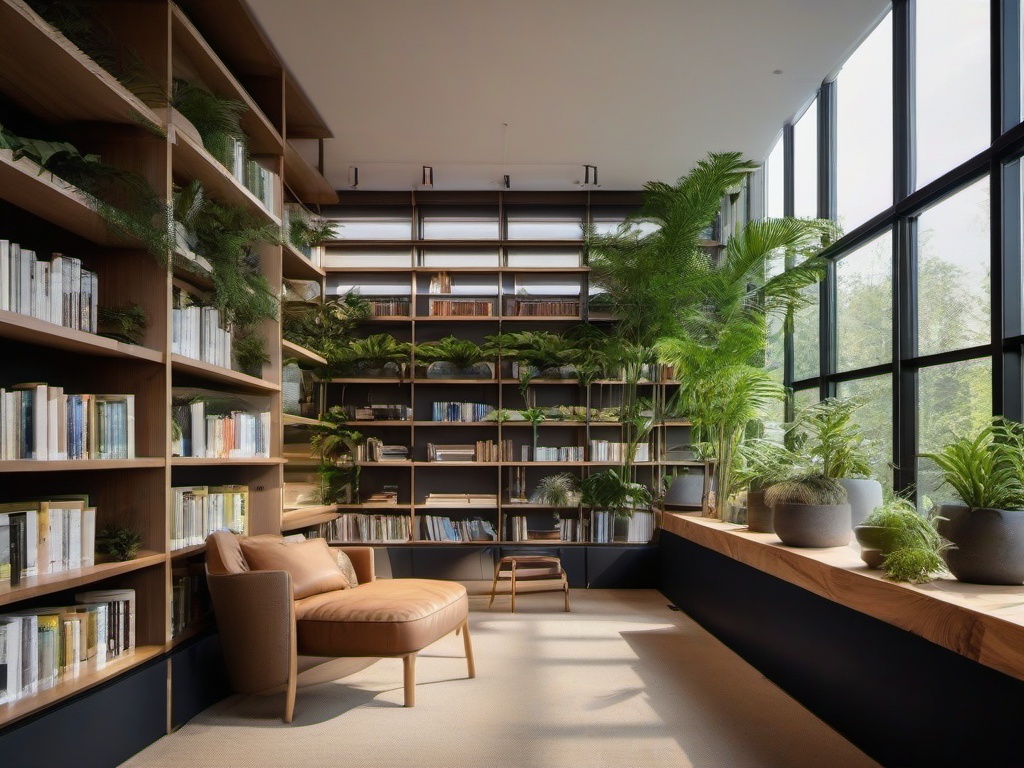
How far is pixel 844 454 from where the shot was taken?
12.8 feet

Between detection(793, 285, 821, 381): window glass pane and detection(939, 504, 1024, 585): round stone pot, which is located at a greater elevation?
detection(793, 285, 821, 381): window glass pane

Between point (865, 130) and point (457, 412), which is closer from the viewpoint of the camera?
point (865, 130)

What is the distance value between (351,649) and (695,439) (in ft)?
13.1

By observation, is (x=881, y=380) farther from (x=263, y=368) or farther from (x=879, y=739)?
(x=263, y=368)

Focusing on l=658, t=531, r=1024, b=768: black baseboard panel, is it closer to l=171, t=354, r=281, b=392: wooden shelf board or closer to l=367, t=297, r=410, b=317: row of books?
l=171, t=354, r=281, b=392: wooden shelf board

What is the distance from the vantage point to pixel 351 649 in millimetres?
3447

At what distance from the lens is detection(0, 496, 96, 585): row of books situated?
2.50m

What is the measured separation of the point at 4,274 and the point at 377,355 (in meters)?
4.75

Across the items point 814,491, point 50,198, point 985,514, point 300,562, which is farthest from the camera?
point 300,562

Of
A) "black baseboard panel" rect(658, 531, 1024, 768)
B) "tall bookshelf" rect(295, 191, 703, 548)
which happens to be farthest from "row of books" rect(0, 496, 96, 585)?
"tall bookshelf" rect(295, 191, 703, 548)

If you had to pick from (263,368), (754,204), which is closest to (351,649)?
(263,368)

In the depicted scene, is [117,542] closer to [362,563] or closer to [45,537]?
[45,537]

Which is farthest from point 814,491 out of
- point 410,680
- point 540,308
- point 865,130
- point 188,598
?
point 540,308

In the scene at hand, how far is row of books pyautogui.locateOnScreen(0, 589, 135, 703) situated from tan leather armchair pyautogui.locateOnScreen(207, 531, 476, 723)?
0.40 meters
